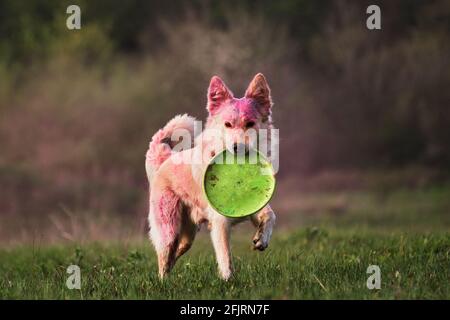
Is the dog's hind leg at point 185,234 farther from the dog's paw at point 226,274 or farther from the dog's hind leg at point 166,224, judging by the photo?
the dog's paw at point 226,274

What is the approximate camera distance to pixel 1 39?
29375mm

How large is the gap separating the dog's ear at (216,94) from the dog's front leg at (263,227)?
101 cm

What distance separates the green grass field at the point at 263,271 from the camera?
6590 mm

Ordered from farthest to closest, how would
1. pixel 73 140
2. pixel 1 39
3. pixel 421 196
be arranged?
pixel 1 39, pixel 73 140, pixel 421 196

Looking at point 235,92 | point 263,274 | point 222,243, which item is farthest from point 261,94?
point 235,92

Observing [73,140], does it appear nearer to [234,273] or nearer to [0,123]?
[0,123]

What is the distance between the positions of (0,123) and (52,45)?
141 inches

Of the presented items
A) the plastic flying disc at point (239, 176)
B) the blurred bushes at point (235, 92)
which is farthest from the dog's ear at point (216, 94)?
the blurred bushes at point (235, 92)

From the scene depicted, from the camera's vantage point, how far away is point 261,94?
7586 millimetres

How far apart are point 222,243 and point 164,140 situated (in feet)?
5.07

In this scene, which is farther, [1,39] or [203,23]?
[1,39]

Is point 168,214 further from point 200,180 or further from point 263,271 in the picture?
point 263,271

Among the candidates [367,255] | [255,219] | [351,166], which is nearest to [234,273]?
[255,219]

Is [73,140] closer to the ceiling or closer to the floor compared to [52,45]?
closer to the floor
